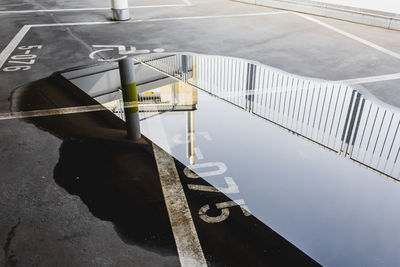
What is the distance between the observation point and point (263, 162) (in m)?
4.42

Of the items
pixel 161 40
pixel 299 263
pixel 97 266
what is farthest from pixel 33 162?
pixel 161 40

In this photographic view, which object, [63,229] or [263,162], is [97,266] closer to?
[63,229]

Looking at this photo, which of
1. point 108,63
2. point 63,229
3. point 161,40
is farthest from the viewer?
point 161,40

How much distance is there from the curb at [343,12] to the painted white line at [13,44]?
9663mm

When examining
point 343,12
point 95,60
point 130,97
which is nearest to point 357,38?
point 343,12

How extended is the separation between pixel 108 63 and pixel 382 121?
5.90 meters

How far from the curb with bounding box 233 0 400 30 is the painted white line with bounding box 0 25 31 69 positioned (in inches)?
380

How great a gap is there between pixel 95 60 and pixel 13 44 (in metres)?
3.17

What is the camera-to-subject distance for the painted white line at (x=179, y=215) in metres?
3.05

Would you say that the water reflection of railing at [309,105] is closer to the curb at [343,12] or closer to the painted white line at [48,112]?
the painted white line at [48,112]

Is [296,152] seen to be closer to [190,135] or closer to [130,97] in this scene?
[190,135]

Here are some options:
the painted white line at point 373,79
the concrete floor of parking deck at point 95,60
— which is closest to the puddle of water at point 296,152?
the painted white line at point 373,79

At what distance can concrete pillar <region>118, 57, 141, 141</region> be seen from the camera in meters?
5.15

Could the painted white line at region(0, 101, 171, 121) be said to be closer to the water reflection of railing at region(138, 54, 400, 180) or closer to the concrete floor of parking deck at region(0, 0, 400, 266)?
the concrete floor of parking deck at region(0, 0, 400, 266)
